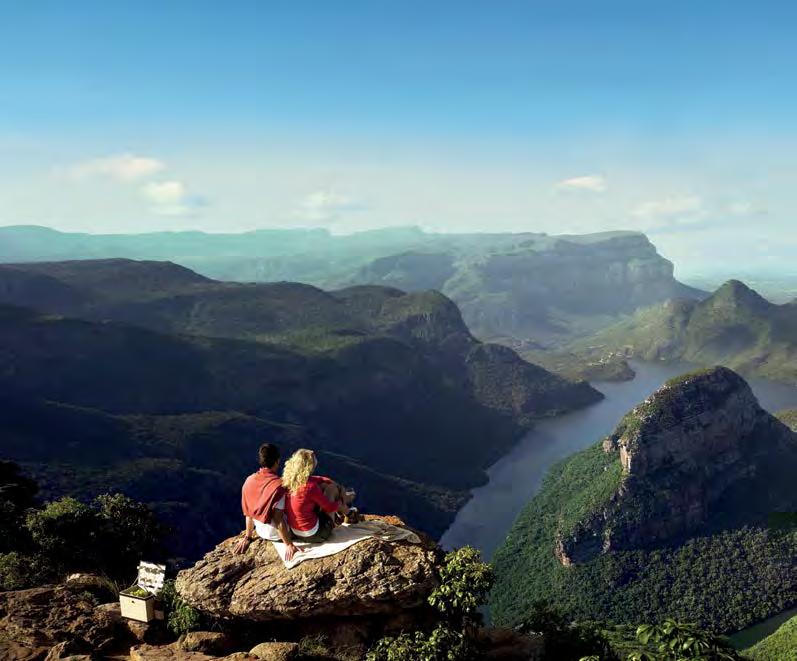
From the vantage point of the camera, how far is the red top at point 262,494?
2123 cm

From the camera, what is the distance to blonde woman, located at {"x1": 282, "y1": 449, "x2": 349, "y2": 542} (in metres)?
21.1

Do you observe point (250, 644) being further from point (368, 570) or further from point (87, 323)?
point (87, 323)

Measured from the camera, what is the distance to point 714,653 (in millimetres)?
22125

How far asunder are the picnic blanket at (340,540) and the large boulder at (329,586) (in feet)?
0.83

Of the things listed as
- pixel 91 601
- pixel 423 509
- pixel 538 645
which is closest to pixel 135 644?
pixel 91 601

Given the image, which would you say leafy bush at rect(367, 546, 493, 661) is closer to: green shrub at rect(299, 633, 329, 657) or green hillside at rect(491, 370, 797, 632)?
green shrub at rect(299, 633, 329, 657)

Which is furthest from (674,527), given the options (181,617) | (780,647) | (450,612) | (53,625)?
(53,625)

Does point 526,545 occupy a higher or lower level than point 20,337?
lower

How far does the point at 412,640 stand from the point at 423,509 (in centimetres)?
15428

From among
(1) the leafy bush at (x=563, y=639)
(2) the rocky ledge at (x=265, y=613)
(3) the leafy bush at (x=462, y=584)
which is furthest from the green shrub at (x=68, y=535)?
(1) the leafy bush at (x=563, y=639)

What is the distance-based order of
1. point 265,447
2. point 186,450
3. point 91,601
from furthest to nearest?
point 186,450 < point 91,601 < point 265,447

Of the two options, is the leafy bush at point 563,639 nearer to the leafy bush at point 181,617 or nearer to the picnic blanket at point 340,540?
the picnic blanket at point 340,540

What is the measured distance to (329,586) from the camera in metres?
21.8

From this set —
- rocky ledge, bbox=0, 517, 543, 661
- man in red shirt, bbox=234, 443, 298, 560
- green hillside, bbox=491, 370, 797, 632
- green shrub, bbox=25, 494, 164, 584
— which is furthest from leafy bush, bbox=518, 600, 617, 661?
green hillside, bbox=491, 370, 797, 632
